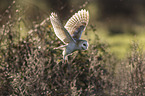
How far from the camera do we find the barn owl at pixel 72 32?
1415 mm

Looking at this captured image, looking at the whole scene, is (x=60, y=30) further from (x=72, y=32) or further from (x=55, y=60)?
(x=55, y=60)

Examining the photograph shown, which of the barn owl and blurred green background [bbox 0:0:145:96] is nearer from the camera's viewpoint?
the barn owl

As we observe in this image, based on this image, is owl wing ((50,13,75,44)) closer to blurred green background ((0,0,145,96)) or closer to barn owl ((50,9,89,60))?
A: barn owl ((50,9,89,60))

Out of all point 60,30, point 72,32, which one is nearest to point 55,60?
point 72,32

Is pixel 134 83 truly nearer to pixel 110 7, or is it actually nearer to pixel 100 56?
pixel 100 56

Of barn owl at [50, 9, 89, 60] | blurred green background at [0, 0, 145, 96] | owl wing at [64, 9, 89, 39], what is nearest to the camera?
barn owl at [50, 9, 89, 60]

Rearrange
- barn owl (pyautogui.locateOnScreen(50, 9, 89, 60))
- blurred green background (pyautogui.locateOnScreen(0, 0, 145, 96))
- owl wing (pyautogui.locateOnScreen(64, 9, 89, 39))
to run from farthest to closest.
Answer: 1. blurred green background (pyautogui.locateOnScreen(0, 0, 145, 96))
2. owl wing (pyautogui.locateOnScreen(64, 9, 89, 39))
3. barn owl (pyautogui.locateOnScreen(50, 9, 89, 60))

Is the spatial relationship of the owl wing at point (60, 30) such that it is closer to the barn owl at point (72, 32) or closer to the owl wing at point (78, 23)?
the barn owl at point (72, 32)

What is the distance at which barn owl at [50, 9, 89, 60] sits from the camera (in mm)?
1415

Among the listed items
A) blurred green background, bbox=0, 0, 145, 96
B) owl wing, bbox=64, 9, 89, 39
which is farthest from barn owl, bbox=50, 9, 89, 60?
blurred green background, bbox=0, 0, 145, 96

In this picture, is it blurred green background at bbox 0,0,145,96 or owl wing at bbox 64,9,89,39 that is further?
blurred green background at bbox 0,0,145,96

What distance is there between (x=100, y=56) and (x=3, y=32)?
163 cm

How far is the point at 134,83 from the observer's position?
2.57m

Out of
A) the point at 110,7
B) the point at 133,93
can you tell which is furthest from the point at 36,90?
the point at 110,7
